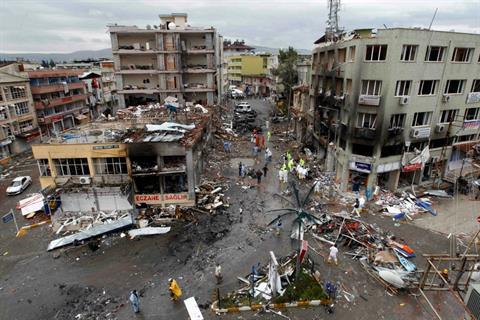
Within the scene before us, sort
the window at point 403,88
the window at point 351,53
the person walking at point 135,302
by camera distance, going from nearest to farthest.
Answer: the person walking at point 135,302 → the window at point 403,88 → the window at point 351,53

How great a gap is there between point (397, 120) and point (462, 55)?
8.17 m

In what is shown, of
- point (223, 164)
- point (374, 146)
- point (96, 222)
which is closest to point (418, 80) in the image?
point (374, 146)

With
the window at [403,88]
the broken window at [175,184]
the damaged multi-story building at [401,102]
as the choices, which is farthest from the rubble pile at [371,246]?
the broken window at [175,184]

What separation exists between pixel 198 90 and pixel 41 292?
3476 centimetres

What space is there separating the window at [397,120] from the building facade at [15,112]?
1841 inches

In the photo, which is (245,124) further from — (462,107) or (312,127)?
(462,107)

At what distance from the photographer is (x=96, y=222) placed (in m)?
22.5

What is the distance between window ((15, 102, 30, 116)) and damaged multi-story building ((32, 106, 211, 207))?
23.2m

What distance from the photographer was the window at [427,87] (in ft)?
78.0

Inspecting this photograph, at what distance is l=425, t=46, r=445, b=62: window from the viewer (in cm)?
2283

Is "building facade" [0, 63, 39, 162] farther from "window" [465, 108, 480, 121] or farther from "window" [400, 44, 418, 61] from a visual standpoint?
"window" [465, 108, 480, 121]

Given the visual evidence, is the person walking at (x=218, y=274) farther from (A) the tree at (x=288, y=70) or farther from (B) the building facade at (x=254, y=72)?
(B) the building facade at (x=254, y=72)

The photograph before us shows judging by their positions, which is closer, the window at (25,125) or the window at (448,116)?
the window at (448,116)

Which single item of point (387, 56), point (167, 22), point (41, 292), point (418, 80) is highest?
point (167, 22)
